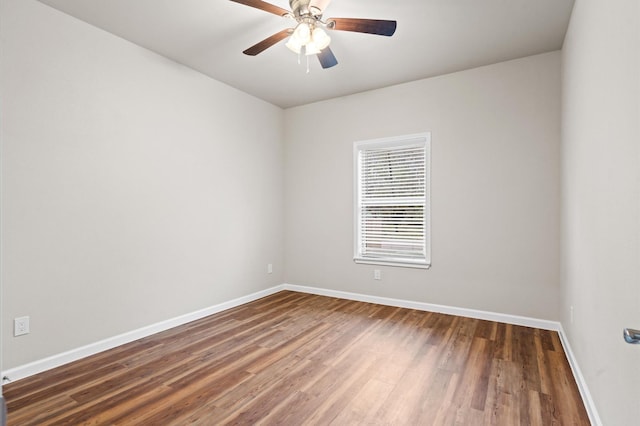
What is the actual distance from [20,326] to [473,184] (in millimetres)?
4244

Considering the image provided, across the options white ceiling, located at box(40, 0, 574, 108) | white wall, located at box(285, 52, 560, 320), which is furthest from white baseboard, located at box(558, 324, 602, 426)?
white ceiling, located at box(40, 0, 574, 108)

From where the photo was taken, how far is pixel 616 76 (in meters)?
1.42

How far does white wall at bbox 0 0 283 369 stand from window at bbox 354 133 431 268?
5.41ft

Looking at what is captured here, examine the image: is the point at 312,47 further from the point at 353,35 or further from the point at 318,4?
the point at 353,35

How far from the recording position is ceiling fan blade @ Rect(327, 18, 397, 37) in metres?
2.18

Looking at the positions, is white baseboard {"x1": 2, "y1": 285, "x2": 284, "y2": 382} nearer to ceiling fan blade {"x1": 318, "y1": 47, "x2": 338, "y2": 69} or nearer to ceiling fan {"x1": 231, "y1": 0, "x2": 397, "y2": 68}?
ceiling fan {"x1": 231, "y1": 0, "x2": 397, "y2": 68}

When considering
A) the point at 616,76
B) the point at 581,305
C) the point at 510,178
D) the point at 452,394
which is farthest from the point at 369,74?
the point at 452,394

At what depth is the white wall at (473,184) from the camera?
3277 millimetres

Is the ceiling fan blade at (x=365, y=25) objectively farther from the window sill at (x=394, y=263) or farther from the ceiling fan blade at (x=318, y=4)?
the window sill at (x=394, y=263)

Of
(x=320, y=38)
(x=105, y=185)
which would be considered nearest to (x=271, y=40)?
(x=320, y=38)

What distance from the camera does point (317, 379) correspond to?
2320 mm

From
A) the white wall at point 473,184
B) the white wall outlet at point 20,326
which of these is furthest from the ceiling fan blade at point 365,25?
the white wall outlet at point 20,326

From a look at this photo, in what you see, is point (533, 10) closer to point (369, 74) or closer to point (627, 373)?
point (369, 74)

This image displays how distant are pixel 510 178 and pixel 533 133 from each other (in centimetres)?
49
